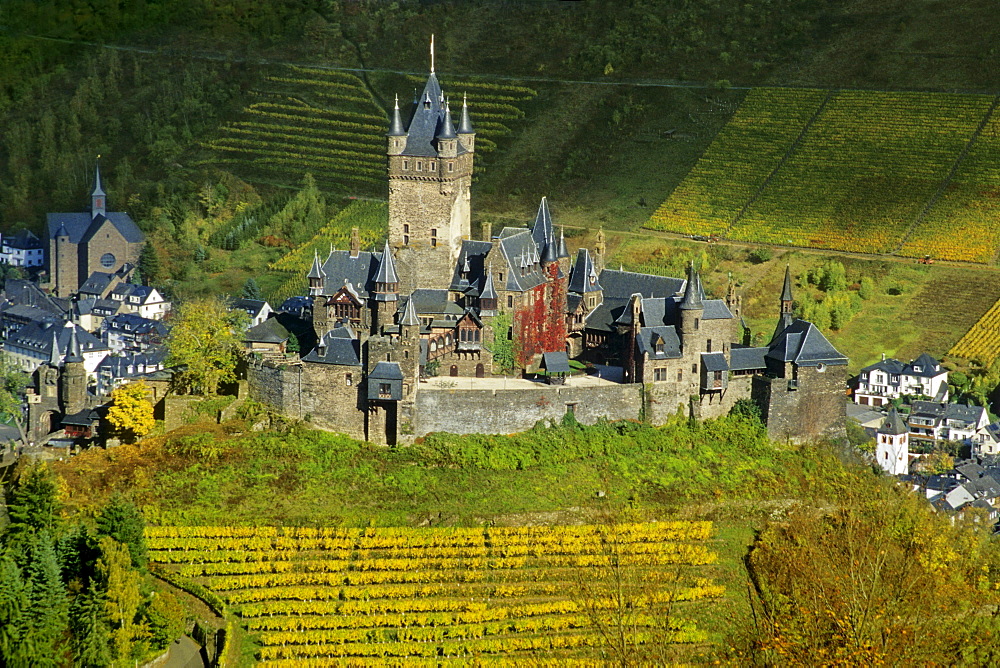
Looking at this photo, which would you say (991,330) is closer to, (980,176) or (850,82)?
(980,176)

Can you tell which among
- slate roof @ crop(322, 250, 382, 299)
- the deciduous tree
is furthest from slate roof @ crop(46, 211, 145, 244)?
the deciduous tree

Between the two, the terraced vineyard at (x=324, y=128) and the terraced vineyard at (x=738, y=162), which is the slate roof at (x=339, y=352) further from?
the terraced vineyard at (x=324, y=128)

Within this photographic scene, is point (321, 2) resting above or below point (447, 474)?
above

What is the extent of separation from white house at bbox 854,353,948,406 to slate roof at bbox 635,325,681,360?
20.9 meters

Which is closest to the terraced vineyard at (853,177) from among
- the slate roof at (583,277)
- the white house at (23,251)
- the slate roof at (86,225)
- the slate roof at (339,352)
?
the slate roof at (583,277)

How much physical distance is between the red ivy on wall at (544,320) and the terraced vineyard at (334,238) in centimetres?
2438

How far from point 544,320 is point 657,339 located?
266 inches

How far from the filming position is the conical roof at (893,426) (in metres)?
94.4

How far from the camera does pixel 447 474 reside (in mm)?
80125

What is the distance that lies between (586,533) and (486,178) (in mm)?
57942

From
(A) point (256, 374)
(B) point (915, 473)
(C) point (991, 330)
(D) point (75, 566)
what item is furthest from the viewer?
(C) point (991, 330)

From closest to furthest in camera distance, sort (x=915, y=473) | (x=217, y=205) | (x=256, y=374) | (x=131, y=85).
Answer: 1. (x=256, y=374)
2. (x=915, y=473)
3. (x=217, y=205)
4. (x=131, y=85)

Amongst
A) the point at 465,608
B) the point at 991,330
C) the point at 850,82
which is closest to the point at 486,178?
the point at 850,82

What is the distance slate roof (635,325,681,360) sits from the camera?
278 feet
